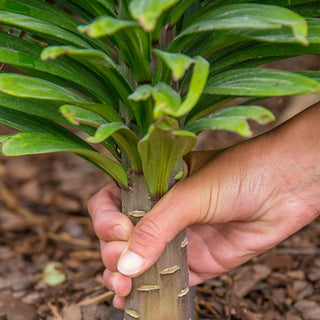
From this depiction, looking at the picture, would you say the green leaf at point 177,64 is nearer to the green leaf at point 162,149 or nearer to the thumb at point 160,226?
the green leaf at point 162,149

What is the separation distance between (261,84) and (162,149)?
20 centimetres

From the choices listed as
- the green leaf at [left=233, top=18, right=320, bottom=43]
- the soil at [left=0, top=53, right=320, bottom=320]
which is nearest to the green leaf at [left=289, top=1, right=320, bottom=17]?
the green leaf at [left=233, top=18, right=320, bottom=43]

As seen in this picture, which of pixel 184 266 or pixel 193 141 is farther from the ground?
pixel 193 141

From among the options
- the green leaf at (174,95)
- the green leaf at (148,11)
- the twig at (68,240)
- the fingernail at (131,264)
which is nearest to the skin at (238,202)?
the fingernail at (131,264)

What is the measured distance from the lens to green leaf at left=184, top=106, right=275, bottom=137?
679 mm

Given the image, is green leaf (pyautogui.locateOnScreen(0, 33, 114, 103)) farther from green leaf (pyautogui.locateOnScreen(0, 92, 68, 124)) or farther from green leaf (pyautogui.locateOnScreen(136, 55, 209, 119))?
green leaf (pyautogui.locateOnScreen(136, 55, 209, 119))

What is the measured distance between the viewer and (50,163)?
2699 millimetres

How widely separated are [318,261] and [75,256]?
0.96 meters

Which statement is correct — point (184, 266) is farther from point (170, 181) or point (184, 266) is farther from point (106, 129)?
point (106, 129)

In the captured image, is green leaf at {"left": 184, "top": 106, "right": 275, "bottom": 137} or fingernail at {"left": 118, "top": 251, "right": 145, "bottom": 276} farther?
fingernail at {"left": 118, "top": 251, "right": 145, "bottom": 276}

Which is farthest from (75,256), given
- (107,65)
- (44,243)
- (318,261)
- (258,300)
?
(107,65)

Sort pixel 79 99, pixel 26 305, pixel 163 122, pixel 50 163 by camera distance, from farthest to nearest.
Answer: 1. pixel 50 163
2. pixel 26 305
3. pixel 79 99
4. pixel 163 122

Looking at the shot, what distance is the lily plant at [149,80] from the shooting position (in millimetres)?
706

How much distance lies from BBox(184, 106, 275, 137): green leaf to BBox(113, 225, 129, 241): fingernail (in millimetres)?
370
